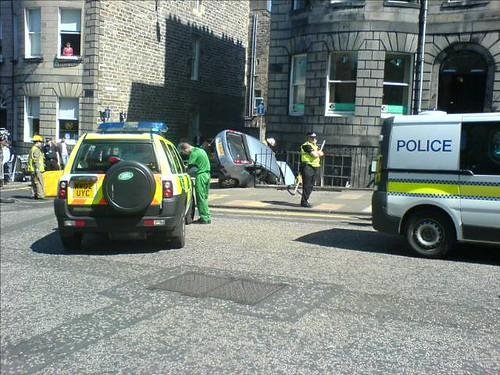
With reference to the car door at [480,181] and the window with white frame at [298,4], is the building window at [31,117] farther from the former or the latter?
the car door at [480,181]

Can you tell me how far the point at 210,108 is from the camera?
3192 cm

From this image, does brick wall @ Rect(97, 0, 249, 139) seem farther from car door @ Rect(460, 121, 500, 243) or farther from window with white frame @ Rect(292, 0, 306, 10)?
car door @ Rect(460, 121, 500, 243)

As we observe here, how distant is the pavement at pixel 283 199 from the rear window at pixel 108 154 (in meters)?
5.57

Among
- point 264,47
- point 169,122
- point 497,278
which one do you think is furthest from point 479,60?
point 264,47

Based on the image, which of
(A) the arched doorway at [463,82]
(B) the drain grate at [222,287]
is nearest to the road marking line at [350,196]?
(A) the arched doorway at [463,82]

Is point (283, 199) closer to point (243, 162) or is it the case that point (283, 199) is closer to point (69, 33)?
point (243, 162)

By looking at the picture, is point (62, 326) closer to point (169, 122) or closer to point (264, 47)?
point (169, 122)

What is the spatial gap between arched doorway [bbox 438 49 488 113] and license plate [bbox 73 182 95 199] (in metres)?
14.2

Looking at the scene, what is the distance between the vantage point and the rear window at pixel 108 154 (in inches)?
343

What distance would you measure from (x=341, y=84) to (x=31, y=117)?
1403 centimetres

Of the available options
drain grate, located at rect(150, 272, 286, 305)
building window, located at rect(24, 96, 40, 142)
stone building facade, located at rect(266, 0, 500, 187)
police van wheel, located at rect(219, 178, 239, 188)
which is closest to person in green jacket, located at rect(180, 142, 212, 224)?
drain grate, located at rect(150, 272, 286, 305)

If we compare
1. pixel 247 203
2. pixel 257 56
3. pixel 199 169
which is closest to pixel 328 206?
pixel 247 203

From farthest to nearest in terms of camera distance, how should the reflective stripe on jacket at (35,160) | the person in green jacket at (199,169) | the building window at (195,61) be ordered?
the building window at (195,61), the reflective stripe on jacket at (35,160), the person in green jacket at (199,169)

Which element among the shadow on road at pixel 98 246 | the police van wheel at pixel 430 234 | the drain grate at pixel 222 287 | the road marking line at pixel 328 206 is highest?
the police van wheel at pixel 430 234
